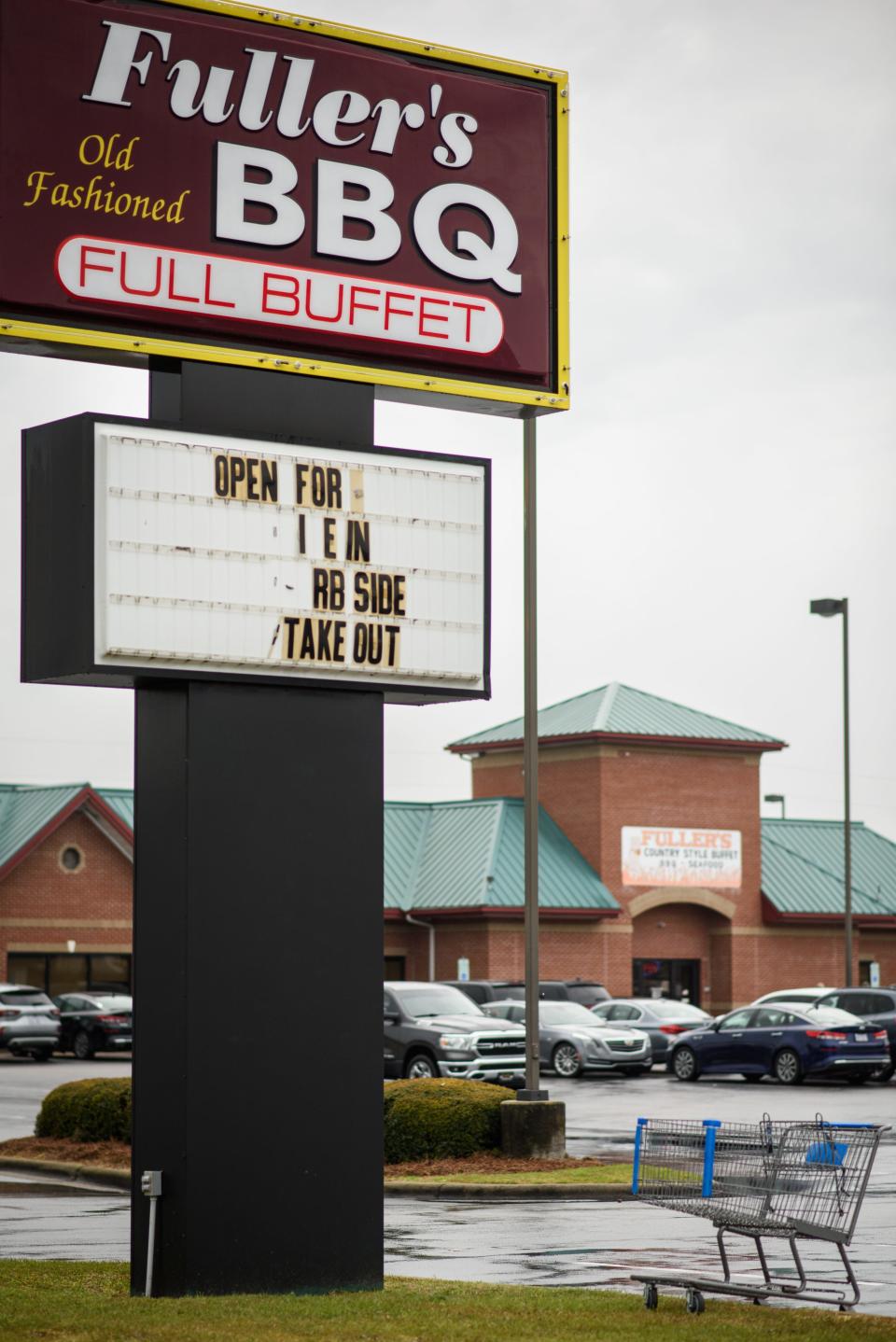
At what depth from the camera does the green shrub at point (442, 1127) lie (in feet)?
63.8

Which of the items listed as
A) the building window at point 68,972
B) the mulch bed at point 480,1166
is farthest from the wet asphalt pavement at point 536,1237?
the building window at point 68,972

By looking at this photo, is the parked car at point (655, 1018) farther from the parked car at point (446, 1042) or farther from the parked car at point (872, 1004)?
the parked car at point (446, 1042)

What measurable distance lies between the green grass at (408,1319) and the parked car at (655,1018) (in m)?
28.9

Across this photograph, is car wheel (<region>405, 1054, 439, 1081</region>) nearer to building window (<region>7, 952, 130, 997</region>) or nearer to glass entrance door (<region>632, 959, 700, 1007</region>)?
building window (<region>7, 952, 130, 997</region>)

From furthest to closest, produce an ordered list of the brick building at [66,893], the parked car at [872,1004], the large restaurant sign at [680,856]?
the large restaurant sign at [680,856]
the brick building at [66,893]
the parked car at [872,1004]

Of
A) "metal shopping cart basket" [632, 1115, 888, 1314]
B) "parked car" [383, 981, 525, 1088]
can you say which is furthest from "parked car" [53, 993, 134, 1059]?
"metal shopping cart basket" [632, 1115, 888, 1314]

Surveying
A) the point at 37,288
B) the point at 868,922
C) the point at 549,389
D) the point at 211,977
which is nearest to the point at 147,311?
the point at 37,288

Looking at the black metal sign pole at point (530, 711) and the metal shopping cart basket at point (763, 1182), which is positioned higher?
the black metal sign pole at point (530, 711)

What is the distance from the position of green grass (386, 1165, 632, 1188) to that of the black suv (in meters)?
23.9

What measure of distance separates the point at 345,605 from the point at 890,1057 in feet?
88.0

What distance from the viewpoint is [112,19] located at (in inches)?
422

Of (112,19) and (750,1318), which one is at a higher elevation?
(112,19)

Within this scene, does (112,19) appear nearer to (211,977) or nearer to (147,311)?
(147,311)

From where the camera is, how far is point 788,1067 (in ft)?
113
